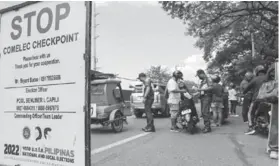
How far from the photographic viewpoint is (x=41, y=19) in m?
2.41

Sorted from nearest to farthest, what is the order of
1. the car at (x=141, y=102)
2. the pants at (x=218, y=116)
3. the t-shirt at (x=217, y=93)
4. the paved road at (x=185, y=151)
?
1. the paved road at (x=185, y=151)
2. the t-shirt at (x=217, y=93)
3. the pants at (x=218, y=116)
4. the car at (x=141, y=102)

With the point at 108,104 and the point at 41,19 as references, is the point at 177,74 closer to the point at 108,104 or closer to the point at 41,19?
the point at 108,104

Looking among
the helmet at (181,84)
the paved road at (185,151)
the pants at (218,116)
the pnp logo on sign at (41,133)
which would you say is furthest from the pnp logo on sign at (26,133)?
the pants at (218,116)

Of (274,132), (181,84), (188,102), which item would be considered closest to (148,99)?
(181,84)

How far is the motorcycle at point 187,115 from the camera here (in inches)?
306

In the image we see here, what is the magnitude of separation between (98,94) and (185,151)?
414cm

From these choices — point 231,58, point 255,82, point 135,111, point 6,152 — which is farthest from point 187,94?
point 231,58

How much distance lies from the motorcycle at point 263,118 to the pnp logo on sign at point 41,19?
6.15 meters

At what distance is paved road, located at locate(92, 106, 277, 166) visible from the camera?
4594mm

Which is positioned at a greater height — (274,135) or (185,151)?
(274,135)

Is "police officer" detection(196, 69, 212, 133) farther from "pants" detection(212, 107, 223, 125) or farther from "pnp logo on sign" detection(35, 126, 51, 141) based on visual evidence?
"pnp logo on sign" detection(35, 126, 51, 141)

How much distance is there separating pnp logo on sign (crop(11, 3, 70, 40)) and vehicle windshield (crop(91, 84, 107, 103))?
246 inches

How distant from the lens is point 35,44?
2.45m

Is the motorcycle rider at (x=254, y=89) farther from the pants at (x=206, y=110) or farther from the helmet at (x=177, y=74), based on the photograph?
the helmet at (x=177, y=74)
